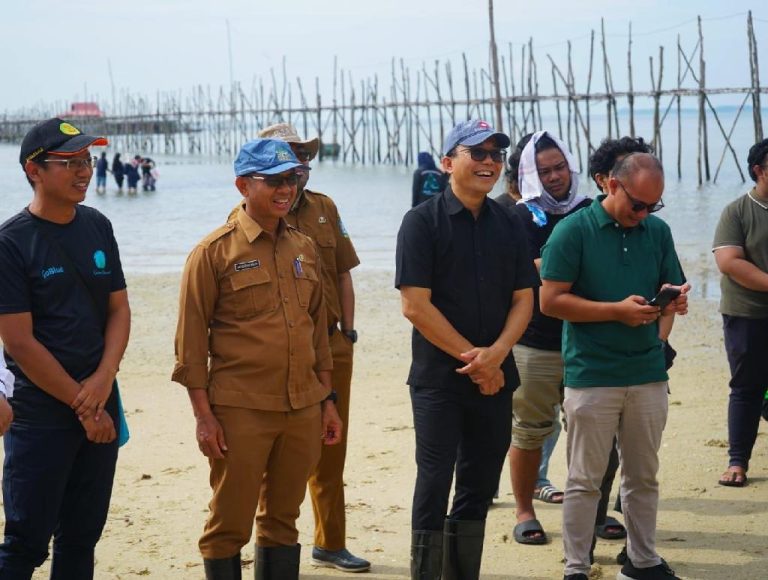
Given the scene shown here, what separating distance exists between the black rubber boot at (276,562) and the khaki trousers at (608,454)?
115cm

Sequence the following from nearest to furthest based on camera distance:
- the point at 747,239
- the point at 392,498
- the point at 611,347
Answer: the point at 611,347
the point at 747,239
the point at 392,498

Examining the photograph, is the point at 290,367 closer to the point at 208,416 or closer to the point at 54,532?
the point at 208,416

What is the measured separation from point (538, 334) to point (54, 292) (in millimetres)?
2345

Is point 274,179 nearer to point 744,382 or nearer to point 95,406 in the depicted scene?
point 95,406

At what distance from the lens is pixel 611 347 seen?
4.45 m

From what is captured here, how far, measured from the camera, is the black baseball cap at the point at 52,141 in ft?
12.6

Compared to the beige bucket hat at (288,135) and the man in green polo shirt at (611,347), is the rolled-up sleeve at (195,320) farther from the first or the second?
the man in green polo shirt at (611,347)

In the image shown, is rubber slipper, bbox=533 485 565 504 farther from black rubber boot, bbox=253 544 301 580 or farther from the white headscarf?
black rubber boot, bbox=253 544 301 580

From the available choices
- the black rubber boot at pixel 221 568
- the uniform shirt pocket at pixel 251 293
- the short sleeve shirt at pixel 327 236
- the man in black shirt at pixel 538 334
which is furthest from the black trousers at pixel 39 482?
the man in black shirt at pixel 538 334

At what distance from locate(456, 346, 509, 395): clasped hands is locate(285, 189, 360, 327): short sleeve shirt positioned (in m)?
0.87

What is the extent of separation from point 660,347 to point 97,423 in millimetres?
2271

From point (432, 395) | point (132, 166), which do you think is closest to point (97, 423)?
point (432, 395)

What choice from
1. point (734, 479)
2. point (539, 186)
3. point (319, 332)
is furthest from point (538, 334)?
point (734, 479)

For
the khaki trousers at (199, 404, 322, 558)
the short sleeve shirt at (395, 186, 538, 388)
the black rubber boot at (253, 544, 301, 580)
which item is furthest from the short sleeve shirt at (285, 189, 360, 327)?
the black rubber boot at (253, 544, 301, 580)
